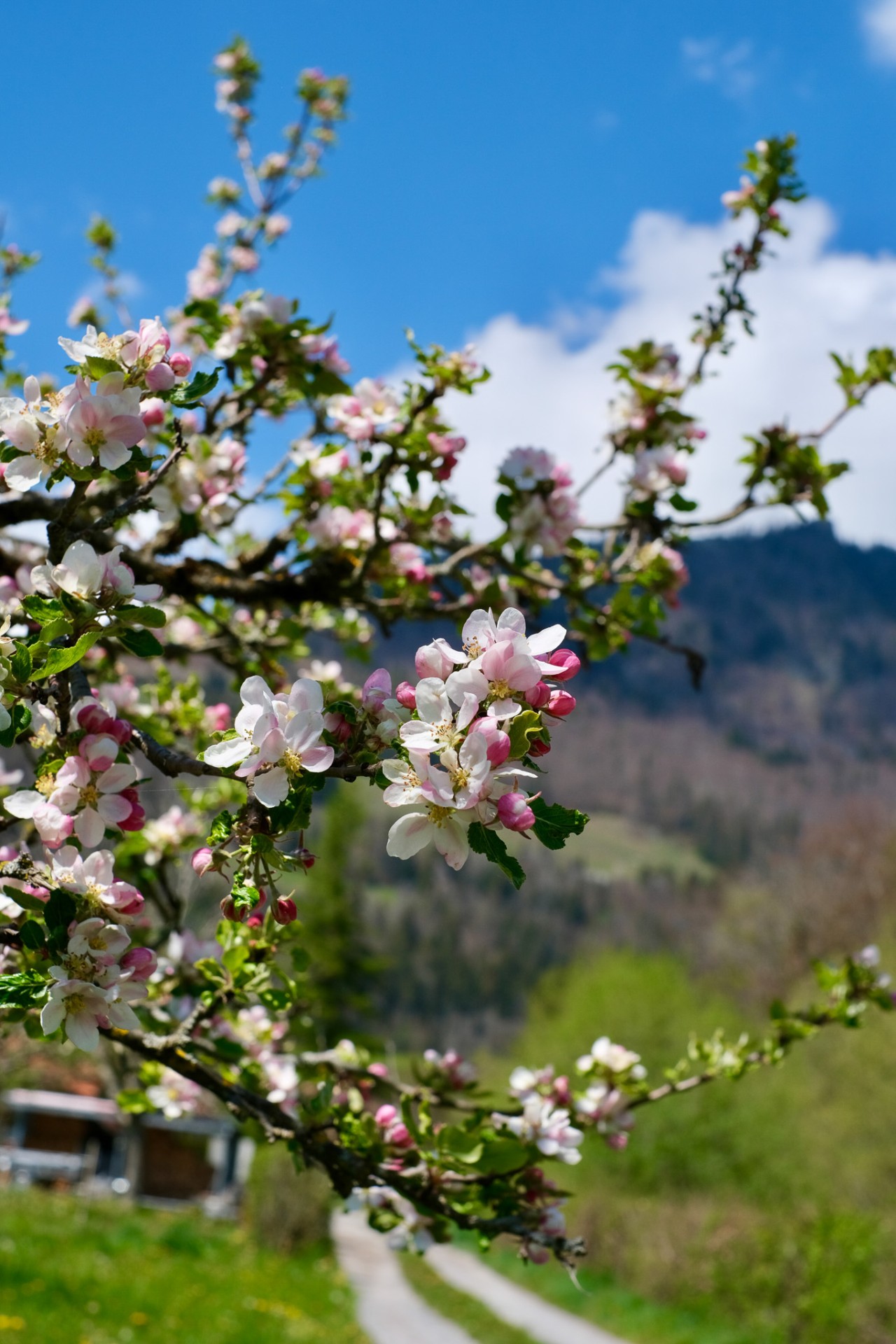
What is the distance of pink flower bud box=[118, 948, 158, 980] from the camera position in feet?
4.70

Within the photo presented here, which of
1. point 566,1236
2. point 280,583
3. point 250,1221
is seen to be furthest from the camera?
point 250,1221

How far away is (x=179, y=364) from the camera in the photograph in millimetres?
1561

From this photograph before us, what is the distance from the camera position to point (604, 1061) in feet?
8.29

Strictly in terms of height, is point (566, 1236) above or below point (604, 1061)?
below

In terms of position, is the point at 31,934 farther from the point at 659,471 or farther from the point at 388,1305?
the point at 388,1305

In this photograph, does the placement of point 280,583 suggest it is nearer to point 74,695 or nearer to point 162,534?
point 162,534

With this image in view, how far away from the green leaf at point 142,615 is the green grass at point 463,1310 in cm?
1235

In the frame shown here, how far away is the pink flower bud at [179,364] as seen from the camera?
5.09 ft

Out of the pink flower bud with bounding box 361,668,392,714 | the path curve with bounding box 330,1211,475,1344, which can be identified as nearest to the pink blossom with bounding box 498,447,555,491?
the pink flower bud with bounding box 361,668,392,714

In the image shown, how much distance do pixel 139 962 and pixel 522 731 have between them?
62 cm

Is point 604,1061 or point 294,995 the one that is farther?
point 604,1061

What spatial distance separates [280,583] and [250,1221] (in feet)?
60.3

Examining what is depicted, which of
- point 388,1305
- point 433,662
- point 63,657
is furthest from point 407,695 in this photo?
point 388,1305

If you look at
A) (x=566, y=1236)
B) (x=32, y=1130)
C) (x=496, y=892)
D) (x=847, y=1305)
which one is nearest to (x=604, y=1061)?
(x=566, y=1236)
